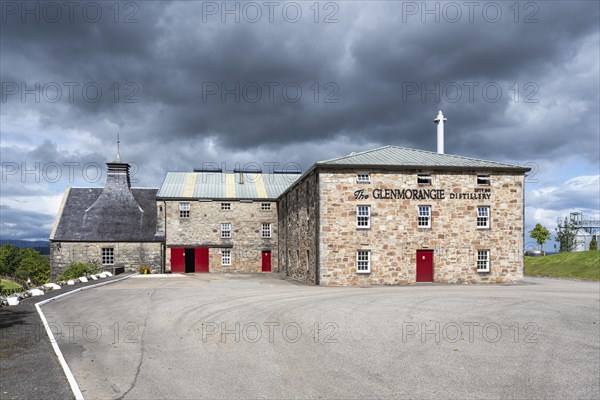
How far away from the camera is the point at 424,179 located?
30.7 metres

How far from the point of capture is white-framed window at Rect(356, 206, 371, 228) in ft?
97.9

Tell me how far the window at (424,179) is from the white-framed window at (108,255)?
94.1ft

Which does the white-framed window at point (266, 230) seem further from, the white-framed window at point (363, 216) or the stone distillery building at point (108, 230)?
the white-framed window at point (363, 216)

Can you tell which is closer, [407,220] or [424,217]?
[407,220]

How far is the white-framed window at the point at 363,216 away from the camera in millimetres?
29828

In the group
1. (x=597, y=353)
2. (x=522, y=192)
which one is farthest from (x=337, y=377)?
(x=522, y=192)

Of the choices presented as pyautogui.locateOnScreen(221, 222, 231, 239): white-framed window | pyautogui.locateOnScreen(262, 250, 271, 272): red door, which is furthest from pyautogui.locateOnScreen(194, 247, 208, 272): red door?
pyautogui.locateOnScreen(262, 250, 271, 272): red door

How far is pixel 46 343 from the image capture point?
39.0 ft

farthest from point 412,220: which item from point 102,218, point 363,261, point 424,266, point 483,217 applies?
point 102,218

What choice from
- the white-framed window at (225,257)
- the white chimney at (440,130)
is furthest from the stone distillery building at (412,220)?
the white-framed window at (225,257)

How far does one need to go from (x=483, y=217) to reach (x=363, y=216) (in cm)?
836

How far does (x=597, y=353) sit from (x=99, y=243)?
40.2m

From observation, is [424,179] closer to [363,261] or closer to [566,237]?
[363,261]

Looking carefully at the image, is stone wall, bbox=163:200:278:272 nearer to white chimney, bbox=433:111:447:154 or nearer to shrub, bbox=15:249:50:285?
white chimney, bbox=433:111:447:154
